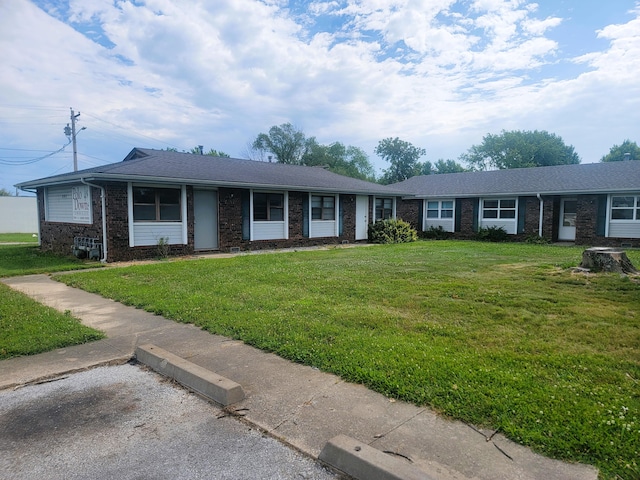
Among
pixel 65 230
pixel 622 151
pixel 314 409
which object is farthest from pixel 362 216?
pixel 622 151

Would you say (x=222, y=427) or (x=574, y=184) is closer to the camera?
(x=222, y=427)

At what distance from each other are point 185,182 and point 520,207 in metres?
15.6

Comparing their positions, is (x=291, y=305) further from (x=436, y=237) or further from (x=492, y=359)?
(x=436, y=237)

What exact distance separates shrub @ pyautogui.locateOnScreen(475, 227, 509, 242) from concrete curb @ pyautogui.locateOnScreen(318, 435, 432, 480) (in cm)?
1988

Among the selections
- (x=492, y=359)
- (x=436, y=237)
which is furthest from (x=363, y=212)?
(x=492, y=359)

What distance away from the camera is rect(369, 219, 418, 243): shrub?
1975cm

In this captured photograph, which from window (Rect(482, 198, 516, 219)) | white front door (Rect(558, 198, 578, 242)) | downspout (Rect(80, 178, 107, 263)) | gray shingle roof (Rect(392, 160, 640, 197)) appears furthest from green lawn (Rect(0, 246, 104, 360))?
white front door (Rect(558, 198, 578, 242))

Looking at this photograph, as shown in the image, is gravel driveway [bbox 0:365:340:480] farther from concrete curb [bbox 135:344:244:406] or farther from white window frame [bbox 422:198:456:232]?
white window frame [bbox 422:198:456:232]

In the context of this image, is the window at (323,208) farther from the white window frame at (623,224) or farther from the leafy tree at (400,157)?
the leafy tree at (400,157)

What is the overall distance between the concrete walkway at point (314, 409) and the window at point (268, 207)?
10.6m

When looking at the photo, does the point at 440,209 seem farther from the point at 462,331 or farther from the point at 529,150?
the point at 529,150

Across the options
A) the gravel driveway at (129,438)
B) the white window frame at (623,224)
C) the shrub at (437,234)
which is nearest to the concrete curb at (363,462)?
the gravel driveway at (129,438)

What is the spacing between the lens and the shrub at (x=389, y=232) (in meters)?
19.8

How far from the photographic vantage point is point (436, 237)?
23156 millimetres
